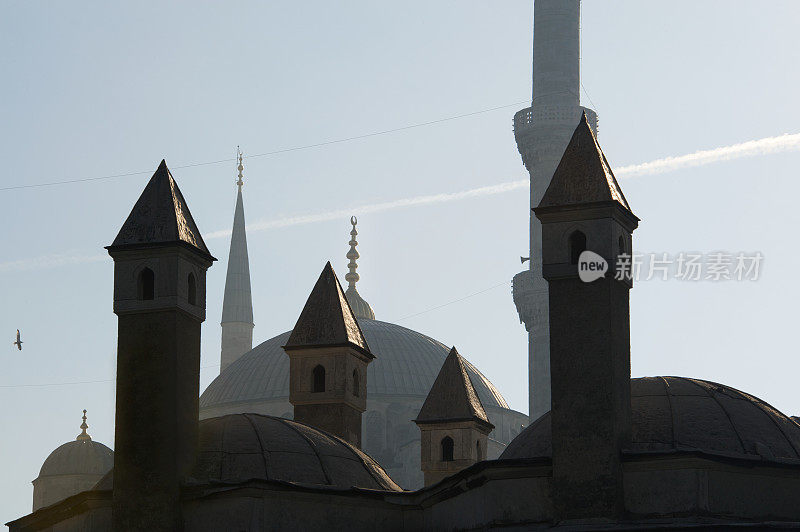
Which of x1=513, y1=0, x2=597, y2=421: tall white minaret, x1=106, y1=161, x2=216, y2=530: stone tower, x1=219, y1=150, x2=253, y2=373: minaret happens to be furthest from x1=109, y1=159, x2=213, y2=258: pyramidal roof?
x1=219, y1=150, x2=253, y2=373: minaret

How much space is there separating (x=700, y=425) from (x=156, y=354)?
763 cm

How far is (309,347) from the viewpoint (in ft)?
92.9

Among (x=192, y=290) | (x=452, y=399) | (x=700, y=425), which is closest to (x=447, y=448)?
(x=452, y=399)

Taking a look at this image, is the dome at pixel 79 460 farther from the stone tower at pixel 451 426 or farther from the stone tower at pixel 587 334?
the stone tower at pixel 587 334

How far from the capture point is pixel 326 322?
2845 centimetres

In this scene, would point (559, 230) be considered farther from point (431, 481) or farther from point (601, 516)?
point (431, 481)

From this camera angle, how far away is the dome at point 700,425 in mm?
21062

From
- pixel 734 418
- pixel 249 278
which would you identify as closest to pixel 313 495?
pixel 734 418

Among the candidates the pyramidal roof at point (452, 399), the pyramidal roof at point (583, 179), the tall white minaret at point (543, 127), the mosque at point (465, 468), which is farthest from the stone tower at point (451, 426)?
the tall white minaret at point (543, 127)

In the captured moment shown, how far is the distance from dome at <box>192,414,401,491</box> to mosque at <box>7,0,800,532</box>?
3cm

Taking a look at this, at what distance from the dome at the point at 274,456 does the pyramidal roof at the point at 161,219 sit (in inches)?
108

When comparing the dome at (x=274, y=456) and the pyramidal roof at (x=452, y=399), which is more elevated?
the pyramidal roof at (x=452, y=399)

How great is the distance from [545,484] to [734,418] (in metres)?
3.12

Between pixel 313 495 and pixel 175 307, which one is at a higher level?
pixel 175 307
